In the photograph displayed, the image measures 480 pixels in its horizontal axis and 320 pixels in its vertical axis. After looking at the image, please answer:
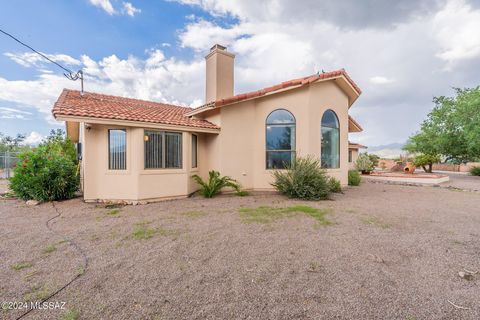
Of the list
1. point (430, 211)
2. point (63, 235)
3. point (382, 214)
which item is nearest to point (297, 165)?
point (382, 214)

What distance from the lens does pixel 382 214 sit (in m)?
6.36

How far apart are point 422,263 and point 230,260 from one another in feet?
9.62

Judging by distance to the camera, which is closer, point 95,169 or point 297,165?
point 95,169

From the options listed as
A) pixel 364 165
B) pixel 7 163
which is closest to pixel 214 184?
pixel 364 165

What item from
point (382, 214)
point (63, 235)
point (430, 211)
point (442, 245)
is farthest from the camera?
point (430, 211)

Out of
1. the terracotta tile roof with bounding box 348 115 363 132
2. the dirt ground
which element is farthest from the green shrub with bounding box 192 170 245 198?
the terracotta tile roof with bounding box 348 115 363 132

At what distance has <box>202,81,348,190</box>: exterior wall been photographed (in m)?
9.64

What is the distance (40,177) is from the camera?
25.0ft

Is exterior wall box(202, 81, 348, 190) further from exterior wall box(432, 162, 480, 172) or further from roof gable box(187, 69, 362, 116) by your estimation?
exterior wall box(432, 162, 480, 172)

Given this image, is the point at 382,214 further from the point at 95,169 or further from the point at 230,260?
the point at 95,169

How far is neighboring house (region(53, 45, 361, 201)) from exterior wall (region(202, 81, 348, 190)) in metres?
0.04

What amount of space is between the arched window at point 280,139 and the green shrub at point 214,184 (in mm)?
1998

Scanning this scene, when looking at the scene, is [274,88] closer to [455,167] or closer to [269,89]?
[269,89]

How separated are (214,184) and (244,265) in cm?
572
